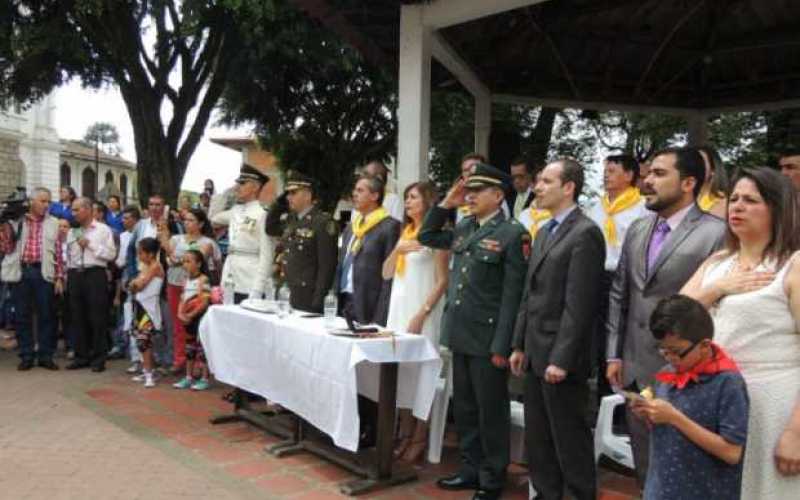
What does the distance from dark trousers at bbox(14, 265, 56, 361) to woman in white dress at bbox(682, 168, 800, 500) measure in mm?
Result: 7542

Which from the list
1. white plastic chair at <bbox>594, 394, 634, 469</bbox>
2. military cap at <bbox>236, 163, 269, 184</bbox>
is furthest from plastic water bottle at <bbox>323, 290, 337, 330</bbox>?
military cap at <bbox>236, 163, 269, 184</bbox>

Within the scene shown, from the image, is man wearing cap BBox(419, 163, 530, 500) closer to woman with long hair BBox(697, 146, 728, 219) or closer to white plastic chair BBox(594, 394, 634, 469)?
white plastic chair BBox(594, 394, 634, 469)

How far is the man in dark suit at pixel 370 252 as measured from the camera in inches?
210

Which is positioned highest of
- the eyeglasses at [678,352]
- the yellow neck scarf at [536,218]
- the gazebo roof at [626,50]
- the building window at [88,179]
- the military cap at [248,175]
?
the building window at [88,179]

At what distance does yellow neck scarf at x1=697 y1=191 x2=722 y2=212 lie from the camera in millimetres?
4127

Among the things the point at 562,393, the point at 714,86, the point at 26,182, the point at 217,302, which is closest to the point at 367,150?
the point at 714,86

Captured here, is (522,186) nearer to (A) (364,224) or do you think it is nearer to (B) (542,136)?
(A) (364,224)

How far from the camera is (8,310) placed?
10359mm

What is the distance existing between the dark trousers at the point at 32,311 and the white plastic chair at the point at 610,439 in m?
6.34

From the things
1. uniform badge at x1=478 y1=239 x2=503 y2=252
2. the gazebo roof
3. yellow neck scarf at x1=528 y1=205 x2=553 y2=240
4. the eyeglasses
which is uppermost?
the gazebo roof

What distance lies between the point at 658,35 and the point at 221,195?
5724 millimetres

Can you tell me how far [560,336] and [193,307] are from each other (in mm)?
4332

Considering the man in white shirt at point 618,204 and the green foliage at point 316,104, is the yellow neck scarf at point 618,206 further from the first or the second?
the green foliage at point 316,104

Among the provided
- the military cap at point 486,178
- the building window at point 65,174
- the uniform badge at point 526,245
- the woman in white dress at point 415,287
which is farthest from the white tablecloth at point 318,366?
the building window at point 65,174
